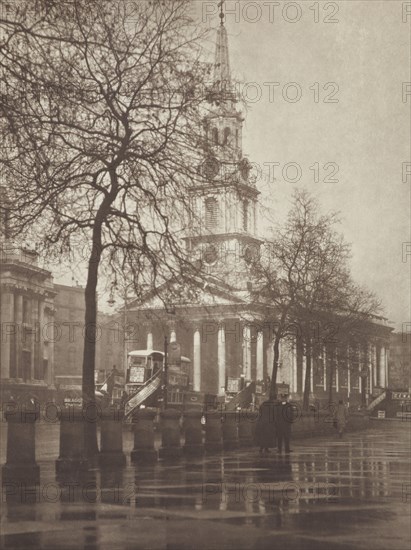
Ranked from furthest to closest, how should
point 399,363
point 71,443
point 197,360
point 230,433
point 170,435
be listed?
point 399,363, point 197,360, point 230,433, point 170,435, point 71,443

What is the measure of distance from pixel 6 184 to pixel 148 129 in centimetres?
371

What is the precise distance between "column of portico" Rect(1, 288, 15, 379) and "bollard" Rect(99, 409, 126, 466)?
7215 cm

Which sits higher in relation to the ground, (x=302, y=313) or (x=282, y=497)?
(x=302, y=313)

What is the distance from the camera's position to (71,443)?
20.1 metres

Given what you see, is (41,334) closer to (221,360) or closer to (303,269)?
(221,360)

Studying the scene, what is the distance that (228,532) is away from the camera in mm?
11023

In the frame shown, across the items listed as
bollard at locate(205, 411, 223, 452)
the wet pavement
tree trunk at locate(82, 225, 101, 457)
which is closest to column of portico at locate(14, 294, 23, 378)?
bollard at locate(205, 411, 223, 452)

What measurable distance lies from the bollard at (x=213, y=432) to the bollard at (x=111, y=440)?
24.4 ft

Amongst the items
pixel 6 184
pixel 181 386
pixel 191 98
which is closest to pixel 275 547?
pixel 6 184

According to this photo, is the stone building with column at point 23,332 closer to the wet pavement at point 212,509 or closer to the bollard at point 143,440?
the bollard at point 143,440

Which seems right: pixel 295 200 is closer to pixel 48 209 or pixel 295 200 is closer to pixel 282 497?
pixel 48 209

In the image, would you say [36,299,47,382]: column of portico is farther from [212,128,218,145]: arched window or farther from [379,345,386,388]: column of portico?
[212,128,218,145]: arched window

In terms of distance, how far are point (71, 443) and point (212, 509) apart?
24.8ft

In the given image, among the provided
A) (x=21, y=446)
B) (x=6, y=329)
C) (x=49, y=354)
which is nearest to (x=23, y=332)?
(x=6, y=329)
